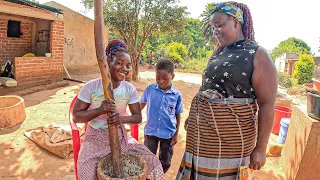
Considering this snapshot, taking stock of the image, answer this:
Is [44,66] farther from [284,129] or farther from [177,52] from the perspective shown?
[177,52]

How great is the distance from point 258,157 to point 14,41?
8.66 meters

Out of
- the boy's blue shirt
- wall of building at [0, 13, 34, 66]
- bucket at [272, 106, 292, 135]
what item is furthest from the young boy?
wall of building at [0, 13, 34, 66]

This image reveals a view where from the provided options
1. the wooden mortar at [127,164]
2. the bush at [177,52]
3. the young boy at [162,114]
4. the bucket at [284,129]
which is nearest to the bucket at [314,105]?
the bucket at [284,129]

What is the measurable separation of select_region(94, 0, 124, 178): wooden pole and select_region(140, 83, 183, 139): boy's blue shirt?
3.04 feet

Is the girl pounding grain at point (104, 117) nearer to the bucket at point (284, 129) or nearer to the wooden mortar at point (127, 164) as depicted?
the wooden mortar at point (127, 164)

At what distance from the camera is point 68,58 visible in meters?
10.5

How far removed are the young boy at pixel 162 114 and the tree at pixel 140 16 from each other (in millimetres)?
8145

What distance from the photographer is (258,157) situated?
161cm

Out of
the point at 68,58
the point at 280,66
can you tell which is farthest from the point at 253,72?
the point at 280,66

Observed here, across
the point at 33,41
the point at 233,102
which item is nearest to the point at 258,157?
the point at 233,102

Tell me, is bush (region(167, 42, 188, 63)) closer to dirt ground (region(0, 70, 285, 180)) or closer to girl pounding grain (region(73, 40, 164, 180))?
dirt ground (region(0, 70, 285, 180))

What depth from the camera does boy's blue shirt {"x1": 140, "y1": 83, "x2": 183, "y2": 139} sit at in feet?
8.20

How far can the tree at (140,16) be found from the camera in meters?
10.0

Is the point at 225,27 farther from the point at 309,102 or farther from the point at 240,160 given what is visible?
the point at 309,102
